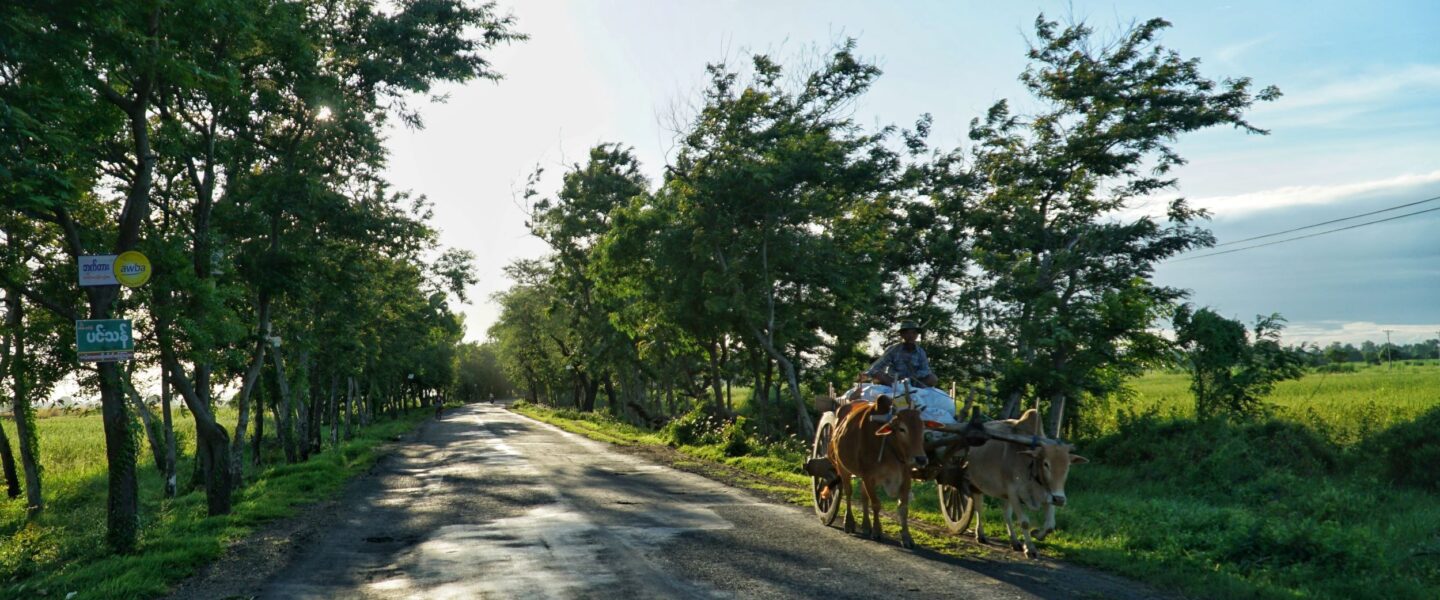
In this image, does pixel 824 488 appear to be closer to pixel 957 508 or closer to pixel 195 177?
pixel 957 508

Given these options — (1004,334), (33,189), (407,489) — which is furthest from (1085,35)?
(33,189)

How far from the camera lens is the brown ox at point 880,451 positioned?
9.54 metres

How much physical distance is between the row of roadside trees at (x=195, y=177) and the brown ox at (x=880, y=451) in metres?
8.95

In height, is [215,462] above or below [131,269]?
below

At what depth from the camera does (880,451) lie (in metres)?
10.1

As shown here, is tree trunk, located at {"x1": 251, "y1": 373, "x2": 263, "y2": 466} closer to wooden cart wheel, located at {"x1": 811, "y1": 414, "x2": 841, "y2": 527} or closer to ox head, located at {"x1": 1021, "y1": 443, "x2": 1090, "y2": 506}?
wooden cart wheel, located at {"x1": 811, "y1": 414, "x2": 841, "y2": 527}

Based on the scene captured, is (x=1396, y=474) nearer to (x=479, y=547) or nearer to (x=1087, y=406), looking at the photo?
(x=1087, y=406)

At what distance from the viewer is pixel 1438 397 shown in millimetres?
24781

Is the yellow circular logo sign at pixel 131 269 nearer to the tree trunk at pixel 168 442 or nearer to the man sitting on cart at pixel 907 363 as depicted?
the man sitting on cart at pixel 907 363

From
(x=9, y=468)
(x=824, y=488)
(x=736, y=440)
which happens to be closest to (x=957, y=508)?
(x=824, y=488)

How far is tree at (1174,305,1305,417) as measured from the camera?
2281 cm

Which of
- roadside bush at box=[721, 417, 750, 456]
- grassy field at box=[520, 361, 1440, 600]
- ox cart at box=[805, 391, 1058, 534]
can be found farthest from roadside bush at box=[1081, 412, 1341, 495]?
ox cart at box=[805, 391, 1058, 534]

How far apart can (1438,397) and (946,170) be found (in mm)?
15000

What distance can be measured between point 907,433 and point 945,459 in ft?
2.42
